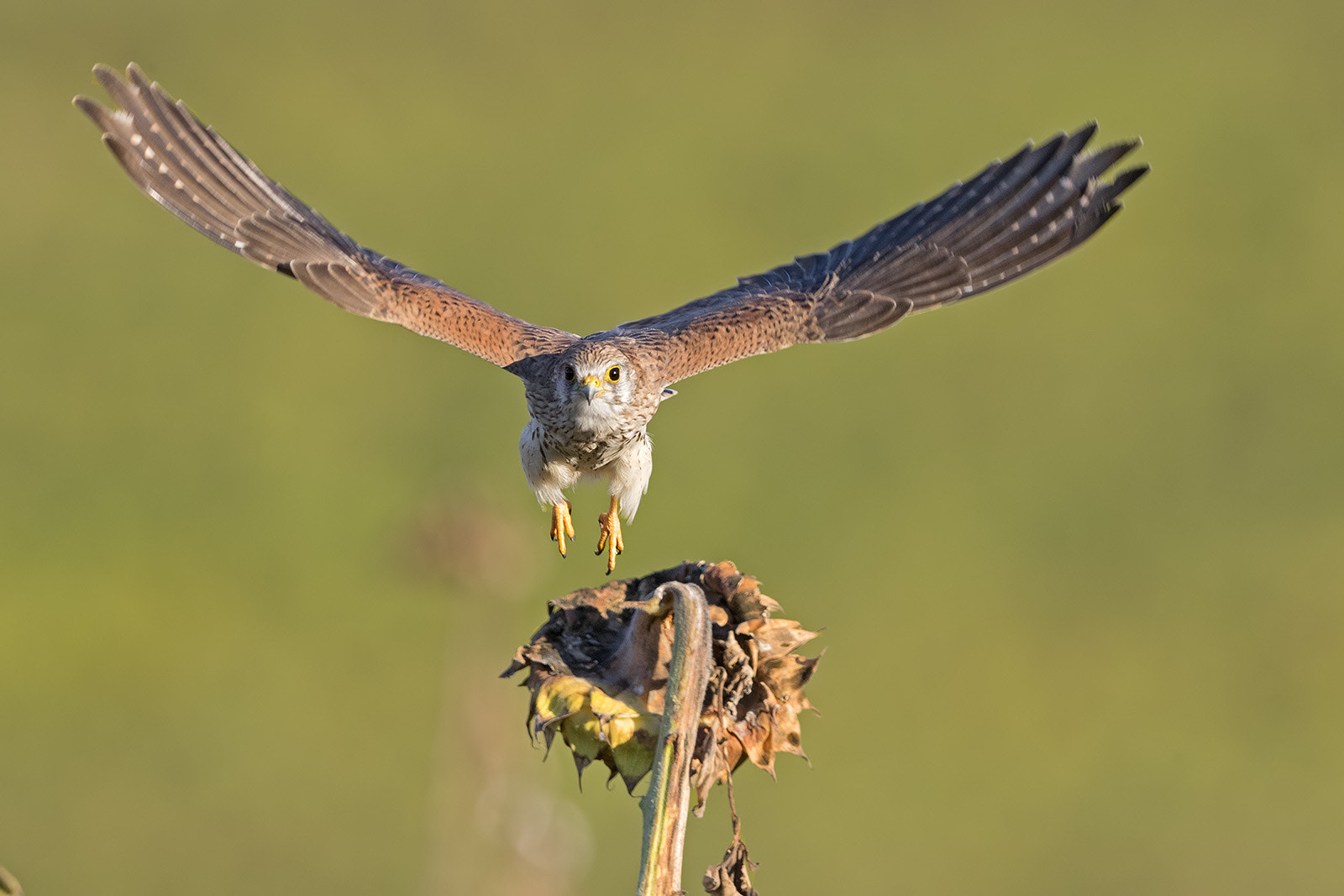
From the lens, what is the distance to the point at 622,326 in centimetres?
946

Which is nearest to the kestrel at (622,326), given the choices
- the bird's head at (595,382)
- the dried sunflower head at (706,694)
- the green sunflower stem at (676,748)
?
the bird's head at (595,382)

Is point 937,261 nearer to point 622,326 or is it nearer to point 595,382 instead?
point 622,326

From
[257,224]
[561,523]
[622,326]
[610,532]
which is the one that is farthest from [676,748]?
[622,326]

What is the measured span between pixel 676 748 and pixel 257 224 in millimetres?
5549

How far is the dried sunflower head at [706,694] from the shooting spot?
4301 mm

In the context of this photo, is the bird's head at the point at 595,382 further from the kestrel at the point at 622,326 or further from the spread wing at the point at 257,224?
the spread wing at the point at 257,224

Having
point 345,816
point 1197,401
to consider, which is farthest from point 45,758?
point 1197,401

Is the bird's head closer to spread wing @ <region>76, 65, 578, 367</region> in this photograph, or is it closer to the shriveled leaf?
spread wing @ <region>76, 65, 578, 367</region>

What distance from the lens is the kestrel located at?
7734 millimetres

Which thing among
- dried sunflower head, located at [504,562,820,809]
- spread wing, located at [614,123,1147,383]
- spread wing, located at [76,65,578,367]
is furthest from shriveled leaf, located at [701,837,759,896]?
spread wing, located at [76,65,578,367]

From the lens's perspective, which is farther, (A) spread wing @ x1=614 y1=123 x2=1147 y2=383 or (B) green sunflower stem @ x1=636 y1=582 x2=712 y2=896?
(A) spread wing @ x1=614 y1=123 x2=1147 y2=383

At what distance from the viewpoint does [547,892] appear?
7.39 m

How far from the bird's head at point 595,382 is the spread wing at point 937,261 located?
0.45m

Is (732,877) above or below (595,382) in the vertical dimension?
below
